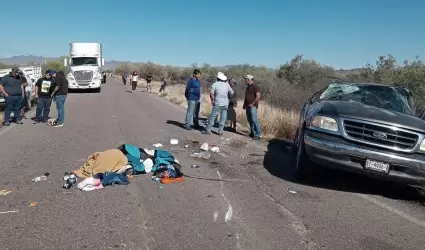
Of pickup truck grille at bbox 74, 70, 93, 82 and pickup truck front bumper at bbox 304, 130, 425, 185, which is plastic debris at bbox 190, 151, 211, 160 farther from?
pickup truck grille at bbox 74, 70, 93, 82

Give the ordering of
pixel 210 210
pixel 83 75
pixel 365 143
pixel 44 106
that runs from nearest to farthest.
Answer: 1. pixel 210 210
2. pixel 365 143
3. pixel 44 106
4. pixel 83 75

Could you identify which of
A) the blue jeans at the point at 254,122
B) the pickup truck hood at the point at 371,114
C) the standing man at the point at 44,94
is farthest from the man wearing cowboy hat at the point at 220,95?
the standing man at the point at 44,94

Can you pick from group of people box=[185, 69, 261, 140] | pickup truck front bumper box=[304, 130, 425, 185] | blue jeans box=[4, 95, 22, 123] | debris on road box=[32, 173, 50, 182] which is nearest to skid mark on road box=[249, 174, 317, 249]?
pickup truck front bumper box=[304, 130, 425, 185]

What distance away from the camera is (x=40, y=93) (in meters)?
12.9

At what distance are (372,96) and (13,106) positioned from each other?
10183 millimetres

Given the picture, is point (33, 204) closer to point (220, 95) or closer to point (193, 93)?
point (220, 95)

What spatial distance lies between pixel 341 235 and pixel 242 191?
1832 millimetres

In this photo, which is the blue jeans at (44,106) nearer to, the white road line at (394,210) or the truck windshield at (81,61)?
the white road line at (394,210)

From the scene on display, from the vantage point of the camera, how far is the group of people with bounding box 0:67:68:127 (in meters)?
12.0

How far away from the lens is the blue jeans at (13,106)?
39.0 feet

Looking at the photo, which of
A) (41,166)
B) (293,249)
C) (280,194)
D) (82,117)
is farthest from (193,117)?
(293,249)

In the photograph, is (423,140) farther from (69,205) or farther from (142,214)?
(69,205)

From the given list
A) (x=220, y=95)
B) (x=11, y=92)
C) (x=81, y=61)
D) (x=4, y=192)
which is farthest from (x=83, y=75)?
(x=4, y=192)

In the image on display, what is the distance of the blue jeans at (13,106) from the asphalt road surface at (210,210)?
13.1 ft
